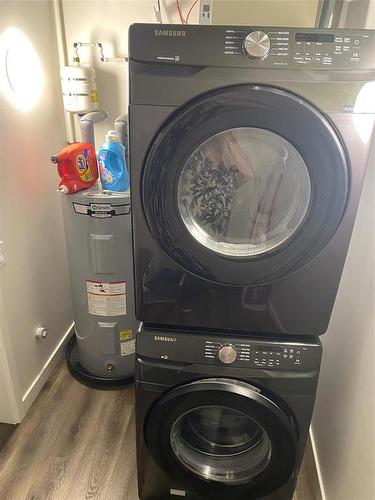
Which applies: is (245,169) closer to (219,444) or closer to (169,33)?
(169,33)

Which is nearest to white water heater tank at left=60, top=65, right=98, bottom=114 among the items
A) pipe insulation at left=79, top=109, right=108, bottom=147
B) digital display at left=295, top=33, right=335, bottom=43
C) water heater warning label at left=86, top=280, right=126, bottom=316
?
pipe insulation at left=79, top=109, right=108, bottom=147

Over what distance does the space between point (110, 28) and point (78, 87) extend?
347 mm

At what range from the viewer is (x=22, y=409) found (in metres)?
1.71

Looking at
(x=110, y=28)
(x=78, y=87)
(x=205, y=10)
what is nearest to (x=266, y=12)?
(x=205, y=10)

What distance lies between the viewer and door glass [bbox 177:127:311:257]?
0.96m

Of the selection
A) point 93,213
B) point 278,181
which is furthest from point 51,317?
point 278,181

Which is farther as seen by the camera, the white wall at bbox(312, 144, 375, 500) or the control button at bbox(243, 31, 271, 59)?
the white wall at bbox(312, 144, 375, 500)

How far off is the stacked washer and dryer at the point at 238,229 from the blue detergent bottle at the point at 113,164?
61 centimetres

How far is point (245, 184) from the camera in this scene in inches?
39.7

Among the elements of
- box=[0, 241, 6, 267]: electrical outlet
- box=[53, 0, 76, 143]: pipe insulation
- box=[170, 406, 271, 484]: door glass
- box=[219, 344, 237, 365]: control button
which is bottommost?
box=[170, 406, 271, 484]: door glass

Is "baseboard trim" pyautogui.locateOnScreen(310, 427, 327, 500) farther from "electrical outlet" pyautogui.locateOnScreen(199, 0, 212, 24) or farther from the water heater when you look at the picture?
"electrical outlet" pyautogui.locateOnScreen(199, 0, 212, 24)

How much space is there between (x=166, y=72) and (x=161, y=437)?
3.59 feet

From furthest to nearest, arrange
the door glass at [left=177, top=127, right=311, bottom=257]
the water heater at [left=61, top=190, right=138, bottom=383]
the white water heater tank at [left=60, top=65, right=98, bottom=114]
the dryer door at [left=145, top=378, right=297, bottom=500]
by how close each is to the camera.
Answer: the white water heater tank at [left=60, top=65, right=98, bottom=114], the water heater at [left=61, top=190, right=138, bottom=383], the dryer door at [left=145, top=378, right=297, bottom=500], the door glass at [left=177, top=127, right=311, bottom=257]

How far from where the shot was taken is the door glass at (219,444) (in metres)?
1.28
